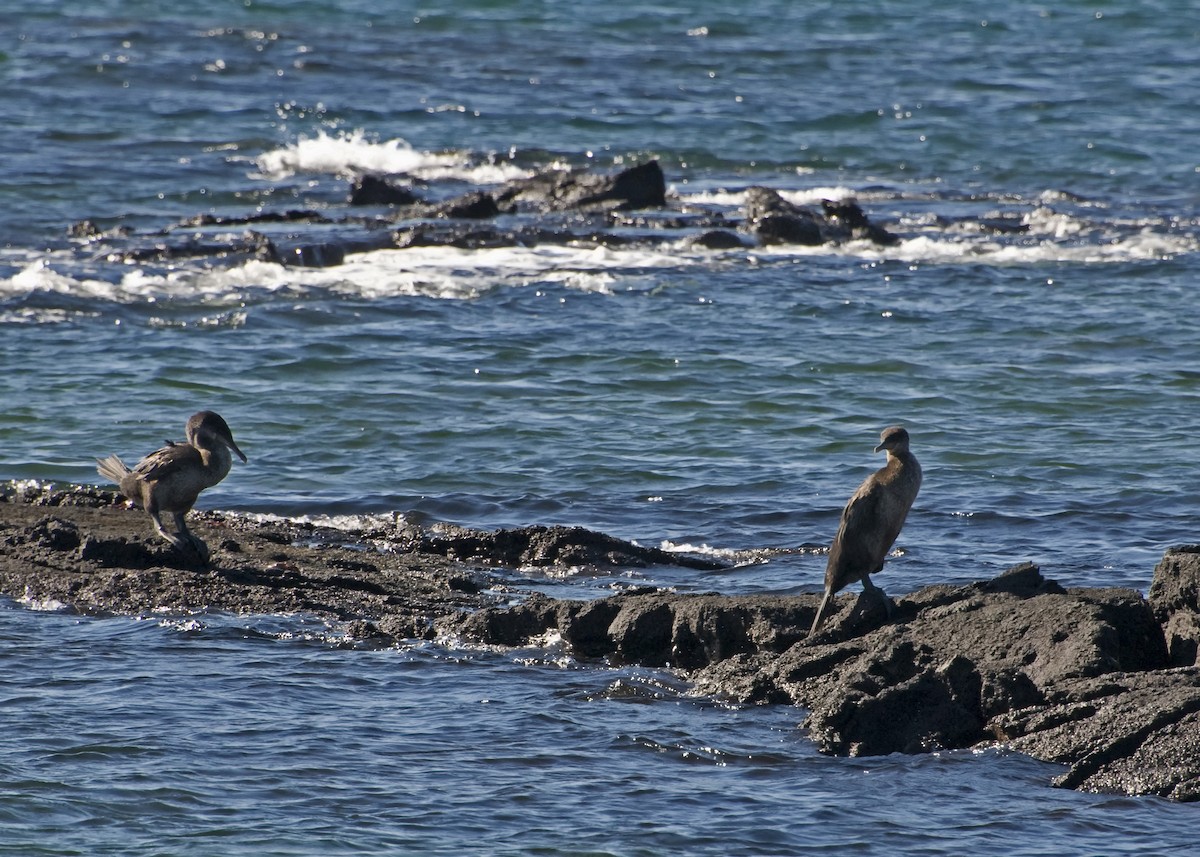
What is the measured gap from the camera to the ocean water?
309 inches

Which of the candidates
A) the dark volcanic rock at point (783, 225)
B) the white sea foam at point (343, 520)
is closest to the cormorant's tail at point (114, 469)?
the white sea foam at point (343, 520)

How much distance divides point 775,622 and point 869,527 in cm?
65

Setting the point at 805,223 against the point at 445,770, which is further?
the point at 805,223

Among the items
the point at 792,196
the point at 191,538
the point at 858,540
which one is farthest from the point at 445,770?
the point at 792,196

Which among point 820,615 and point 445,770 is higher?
point 820,615

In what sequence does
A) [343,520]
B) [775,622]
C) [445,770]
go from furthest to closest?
[343,520], [775,622], [445,770]

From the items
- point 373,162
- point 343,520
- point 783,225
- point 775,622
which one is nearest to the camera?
point 775,622

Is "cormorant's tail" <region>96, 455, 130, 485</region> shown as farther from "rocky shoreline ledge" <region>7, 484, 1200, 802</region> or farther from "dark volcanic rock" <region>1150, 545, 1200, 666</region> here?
"dark volcanic rock" <region>1150, 545, 1200, 666</region>

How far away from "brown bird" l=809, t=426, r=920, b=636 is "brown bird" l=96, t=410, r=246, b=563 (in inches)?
140

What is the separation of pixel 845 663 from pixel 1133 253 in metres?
14.9

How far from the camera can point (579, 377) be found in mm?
17078

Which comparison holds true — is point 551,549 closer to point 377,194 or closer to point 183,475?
point 183,475

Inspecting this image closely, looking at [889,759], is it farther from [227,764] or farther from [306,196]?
[306,196]

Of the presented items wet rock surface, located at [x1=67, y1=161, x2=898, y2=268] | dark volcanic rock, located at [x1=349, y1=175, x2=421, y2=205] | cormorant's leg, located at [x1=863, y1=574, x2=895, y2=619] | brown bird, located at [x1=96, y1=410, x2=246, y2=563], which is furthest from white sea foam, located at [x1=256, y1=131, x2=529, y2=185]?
cormorant's leg, located at [x1=863, y1=574, x2=895, y2=619]
